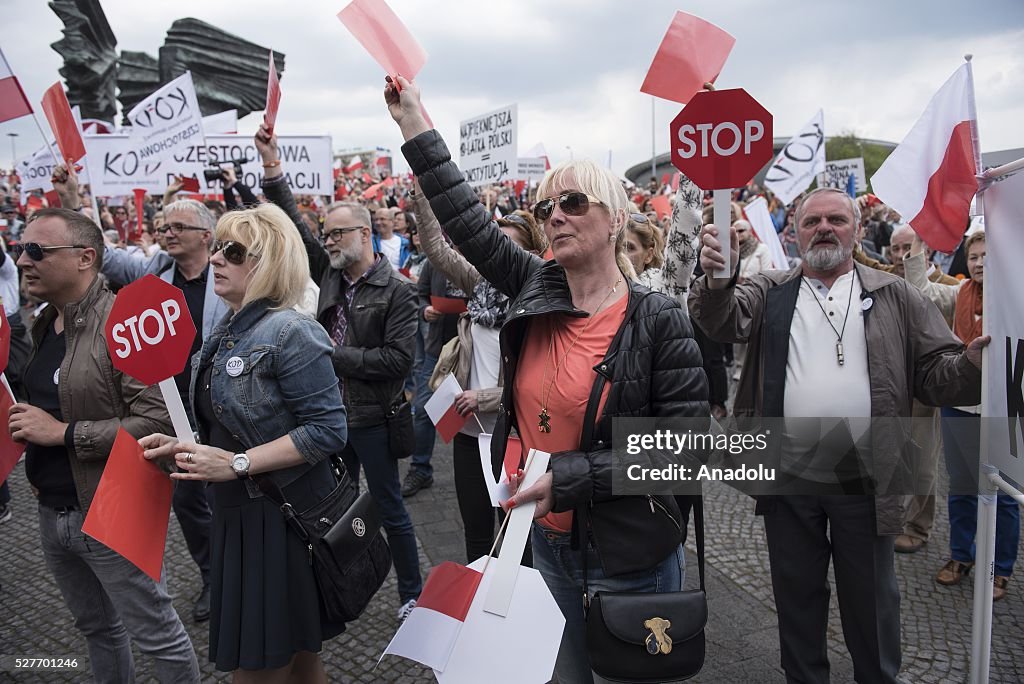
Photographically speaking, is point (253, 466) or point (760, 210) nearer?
point (253, 466)

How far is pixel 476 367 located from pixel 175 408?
1.50 meters

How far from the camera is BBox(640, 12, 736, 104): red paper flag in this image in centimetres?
249

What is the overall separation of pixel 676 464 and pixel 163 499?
1671mm

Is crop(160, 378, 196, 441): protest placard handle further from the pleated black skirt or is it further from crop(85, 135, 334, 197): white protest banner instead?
crop(85, 135, 334, 197): white protest banner

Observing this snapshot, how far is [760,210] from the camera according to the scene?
290 inches

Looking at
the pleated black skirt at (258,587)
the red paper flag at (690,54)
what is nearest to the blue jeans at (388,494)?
the pleated black skirt at (258,587)

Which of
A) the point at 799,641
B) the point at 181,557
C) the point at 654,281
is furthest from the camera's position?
the point at 181,557

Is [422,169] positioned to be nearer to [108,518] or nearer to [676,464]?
[676,464]

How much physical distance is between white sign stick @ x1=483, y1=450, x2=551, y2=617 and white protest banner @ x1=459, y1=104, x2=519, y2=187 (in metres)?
4.78

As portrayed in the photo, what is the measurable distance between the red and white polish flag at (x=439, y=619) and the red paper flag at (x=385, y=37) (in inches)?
60.0

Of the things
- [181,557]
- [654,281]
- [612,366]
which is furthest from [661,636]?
[181,557]

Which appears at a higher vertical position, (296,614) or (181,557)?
(296,614)

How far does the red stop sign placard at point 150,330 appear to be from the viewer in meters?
2.12

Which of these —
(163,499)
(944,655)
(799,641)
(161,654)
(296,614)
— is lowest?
(944,655)
